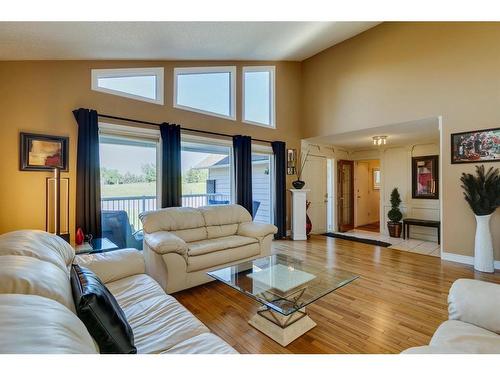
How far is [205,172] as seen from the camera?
182 inches

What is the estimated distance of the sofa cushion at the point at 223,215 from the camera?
366 centimetres

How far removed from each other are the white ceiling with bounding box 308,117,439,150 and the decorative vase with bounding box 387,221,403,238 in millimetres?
2021

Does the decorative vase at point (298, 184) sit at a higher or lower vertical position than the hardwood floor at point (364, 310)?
higher

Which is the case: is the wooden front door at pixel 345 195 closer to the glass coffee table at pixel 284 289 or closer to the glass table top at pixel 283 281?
the glass table top at pixel 283 281

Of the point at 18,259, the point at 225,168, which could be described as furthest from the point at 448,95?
the point at 18,259

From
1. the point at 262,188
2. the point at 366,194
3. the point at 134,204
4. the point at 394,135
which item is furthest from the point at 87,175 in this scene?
the point at 366,194

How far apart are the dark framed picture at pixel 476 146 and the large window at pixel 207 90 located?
3898 millimetres

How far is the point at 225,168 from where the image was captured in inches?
194

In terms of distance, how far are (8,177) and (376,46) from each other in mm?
6126

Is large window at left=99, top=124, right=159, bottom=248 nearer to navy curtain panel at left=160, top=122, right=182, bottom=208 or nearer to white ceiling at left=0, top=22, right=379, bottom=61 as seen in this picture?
navy curtain panel at left=160, top=122, right=182, bottom=208

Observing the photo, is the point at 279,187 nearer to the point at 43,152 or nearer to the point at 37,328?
the point at 43,152

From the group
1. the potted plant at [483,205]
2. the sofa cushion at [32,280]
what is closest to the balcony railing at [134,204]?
the sofa cushion at [32,280]
